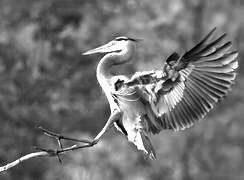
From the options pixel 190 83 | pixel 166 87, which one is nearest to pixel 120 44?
pixel 166 87

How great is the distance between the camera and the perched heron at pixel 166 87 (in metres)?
7.12

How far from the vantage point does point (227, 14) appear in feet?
77.2

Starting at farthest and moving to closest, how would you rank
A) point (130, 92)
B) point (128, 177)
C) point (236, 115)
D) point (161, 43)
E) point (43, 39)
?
point (236, 115)
point (161, 43)
point (128, 177)
point (43, 39)
point (130, 92)

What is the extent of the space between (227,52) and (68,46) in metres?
8.05

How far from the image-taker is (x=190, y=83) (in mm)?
7441

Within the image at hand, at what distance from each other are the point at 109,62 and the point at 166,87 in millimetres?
508

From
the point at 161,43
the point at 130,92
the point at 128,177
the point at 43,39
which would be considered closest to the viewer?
the point at 130,92

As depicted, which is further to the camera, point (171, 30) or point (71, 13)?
point (171, 30)

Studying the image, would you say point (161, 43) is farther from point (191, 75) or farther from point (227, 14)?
point (191, 75)

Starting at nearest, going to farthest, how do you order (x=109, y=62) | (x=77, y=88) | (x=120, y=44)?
(x=109, y=62) < (x=120, y=44) < (x=77, y=88)

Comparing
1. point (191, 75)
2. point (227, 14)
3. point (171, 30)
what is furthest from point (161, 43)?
point (191, 75)

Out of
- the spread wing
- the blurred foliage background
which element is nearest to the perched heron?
the spread wing

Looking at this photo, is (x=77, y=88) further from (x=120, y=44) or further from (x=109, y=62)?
(x=109, y=62)

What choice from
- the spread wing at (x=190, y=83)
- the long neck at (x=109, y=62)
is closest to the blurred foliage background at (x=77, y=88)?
the spread wing at (x=190, y=83)
